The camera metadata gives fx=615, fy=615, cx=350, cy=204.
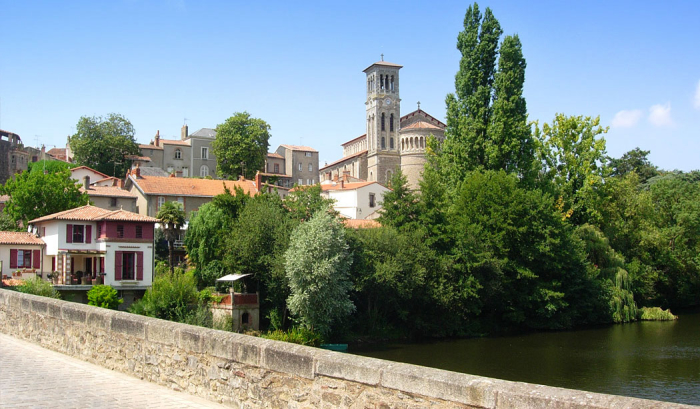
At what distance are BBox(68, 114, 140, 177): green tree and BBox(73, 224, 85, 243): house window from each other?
44073 mm

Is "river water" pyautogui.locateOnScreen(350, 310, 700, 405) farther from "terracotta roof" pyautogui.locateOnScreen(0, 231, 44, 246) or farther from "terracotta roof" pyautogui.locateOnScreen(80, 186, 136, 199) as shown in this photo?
"terracotta roof" pyautogui.locateOnScreen(80, 186, 136, 199)

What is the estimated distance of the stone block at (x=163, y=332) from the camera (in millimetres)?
8449

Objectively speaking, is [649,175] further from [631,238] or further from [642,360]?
[642,360]

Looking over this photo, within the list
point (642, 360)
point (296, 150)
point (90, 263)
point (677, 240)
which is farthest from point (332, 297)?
point (296, 150)

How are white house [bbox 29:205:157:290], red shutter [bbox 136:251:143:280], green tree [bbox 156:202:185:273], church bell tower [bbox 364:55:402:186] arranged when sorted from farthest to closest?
church bell tower [bbox 364:55:402:186] < green tree [bbox 156:202:185:273] < red shutter [bbox 136:251:143:280] < white house [bbox 29:205:157:290]

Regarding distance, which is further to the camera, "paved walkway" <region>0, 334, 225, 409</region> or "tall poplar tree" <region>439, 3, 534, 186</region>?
"tall poplar tree" <region>439, 3, 534, 186</region>

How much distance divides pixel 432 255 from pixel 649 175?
56429 millimetres

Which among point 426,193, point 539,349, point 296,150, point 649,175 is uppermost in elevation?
point 296,150

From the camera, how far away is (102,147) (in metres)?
83.5

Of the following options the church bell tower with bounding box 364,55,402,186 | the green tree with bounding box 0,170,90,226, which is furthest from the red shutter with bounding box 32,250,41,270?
the church bell tower with bounding box 364,55,402,186

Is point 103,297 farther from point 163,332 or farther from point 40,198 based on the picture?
point 163,332

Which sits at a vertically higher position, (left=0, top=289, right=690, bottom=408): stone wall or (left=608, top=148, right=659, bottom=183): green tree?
(left=608, top=148, right=659, bottom=183): green tree

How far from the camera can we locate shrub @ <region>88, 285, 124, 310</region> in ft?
117

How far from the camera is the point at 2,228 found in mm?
50438
